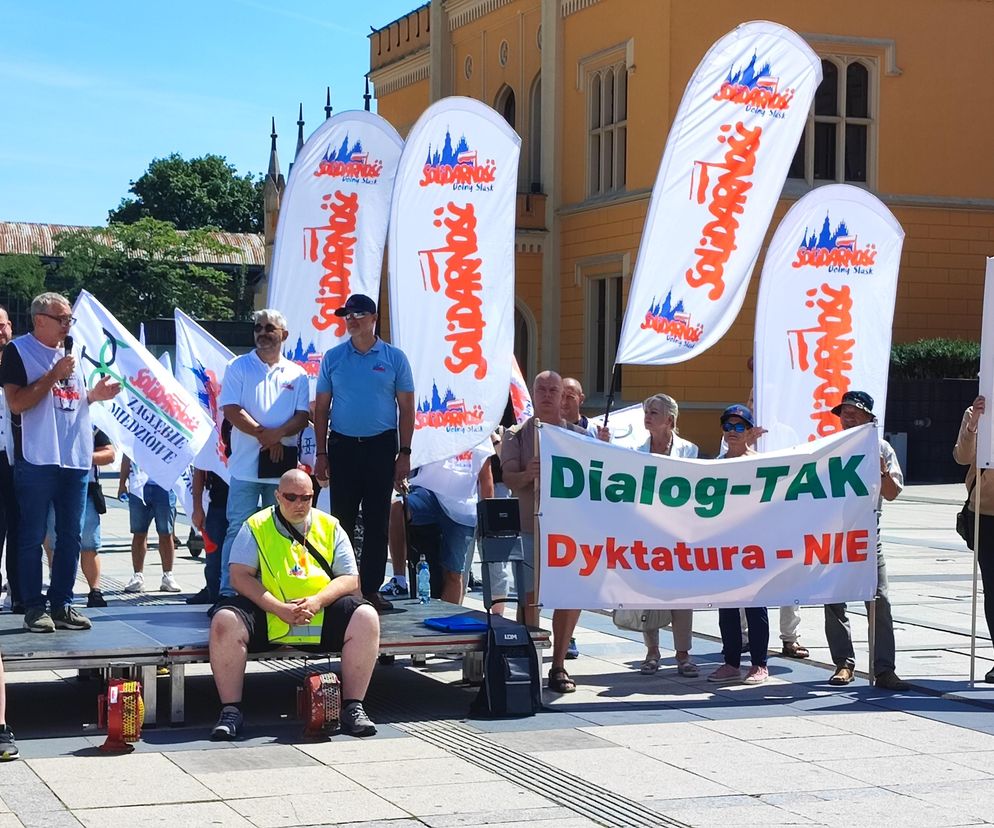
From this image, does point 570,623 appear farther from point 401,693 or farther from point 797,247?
point 797,247

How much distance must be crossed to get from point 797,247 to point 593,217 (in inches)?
822

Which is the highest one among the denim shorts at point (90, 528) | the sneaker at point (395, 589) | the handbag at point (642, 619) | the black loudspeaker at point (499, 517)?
the black loudspeaker at point (499, 517)

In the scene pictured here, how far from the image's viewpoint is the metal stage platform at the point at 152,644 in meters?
→ 7.76

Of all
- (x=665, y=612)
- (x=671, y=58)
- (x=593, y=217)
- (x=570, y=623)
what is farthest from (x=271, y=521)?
(x=593, y=217)

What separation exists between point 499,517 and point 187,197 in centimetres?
8062

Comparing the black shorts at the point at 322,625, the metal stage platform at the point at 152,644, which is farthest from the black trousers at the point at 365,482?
the black shorts at the point at 322,625

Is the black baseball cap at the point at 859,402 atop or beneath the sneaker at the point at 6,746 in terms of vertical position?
atop

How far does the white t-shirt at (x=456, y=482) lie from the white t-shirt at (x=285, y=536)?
2.30 m

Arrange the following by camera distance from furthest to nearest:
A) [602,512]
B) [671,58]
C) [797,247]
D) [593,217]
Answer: [593,217] → [671,58] → [797,247] → [602,512]

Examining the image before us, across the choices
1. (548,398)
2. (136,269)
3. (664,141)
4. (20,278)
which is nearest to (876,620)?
(548,398)

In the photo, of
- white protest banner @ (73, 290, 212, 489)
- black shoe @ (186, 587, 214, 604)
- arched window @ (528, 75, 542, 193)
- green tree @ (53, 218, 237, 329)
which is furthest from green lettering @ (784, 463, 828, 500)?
green tree @ (53, 218, 237, 329)

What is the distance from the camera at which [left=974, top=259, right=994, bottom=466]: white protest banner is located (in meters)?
9.36

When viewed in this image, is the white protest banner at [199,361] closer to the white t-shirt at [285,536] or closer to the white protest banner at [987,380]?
the white t-shirt at [285,536]

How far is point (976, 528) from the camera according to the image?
9492 mm
